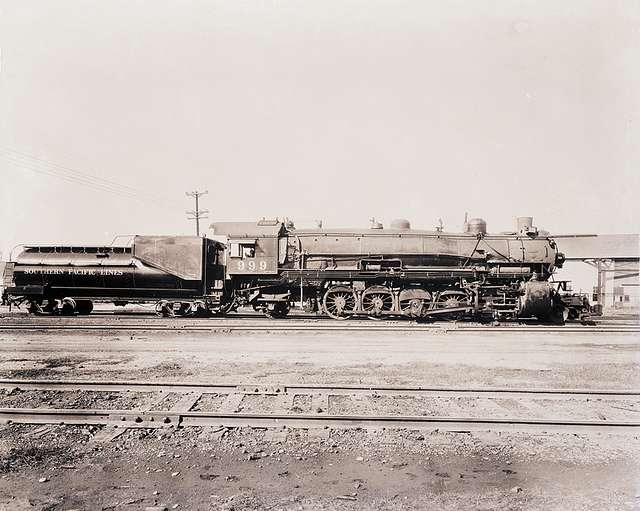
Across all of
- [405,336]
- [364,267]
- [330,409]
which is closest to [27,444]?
[330,409]

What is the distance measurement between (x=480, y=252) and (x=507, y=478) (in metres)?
12.4

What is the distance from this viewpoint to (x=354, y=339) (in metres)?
11.5

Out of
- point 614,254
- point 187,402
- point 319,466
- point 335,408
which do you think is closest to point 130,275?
point 187,402

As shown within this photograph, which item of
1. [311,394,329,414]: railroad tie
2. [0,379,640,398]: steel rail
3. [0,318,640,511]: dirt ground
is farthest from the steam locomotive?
[311,394,329,414]: railroad tie

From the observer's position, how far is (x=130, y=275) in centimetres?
1644

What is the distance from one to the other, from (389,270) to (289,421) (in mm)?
10362

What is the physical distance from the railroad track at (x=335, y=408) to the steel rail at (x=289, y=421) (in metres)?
0.01

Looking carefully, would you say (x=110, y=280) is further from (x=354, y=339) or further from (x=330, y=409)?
(x=330, y=409)

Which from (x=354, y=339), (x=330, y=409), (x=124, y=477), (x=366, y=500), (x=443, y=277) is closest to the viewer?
(x=366, y=500)

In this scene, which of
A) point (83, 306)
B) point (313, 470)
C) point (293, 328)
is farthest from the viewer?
point (83, 306)

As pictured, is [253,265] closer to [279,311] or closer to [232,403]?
[279,311]

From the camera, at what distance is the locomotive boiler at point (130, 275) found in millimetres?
16422

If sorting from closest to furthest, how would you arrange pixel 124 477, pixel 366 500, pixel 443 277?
pixel 366 500 → pixel 124 477 → pixel 443 277

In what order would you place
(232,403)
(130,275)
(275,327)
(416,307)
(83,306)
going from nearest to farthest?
(232,403)
(275,327)
(416,307)
(130,275)
(83,306)
